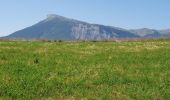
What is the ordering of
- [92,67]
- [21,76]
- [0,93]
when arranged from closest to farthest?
[0,93]
[21,76]
[92,67]

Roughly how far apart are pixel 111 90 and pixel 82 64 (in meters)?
6.82

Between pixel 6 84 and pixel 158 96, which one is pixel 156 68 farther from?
pixel 6 84

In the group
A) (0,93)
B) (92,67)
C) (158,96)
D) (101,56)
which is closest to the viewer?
(0,93)

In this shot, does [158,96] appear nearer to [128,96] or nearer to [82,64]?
[128,96]

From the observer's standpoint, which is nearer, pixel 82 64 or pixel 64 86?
pixel 64 86

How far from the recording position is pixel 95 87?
2019cm

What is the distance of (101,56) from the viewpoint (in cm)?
3094

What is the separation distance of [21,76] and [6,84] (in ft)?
7.07

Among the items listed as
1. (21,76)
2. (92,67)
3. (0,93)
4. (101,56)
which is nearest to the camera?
(0,93)

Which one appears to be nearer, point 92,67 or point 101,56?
point 92,67

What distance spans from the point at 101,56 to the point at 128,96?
12.3 metres

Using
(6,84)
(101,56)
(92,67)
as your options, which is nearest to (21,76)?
(6,84)

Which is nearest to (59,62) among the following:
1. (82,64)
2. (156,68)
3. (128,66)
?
(82,64)

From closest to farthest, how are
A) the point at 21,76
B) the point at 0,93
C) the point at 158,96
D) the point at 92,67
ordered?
the point at 0,93, the point at 158,96, the point at 21,76, the point at 92,67
